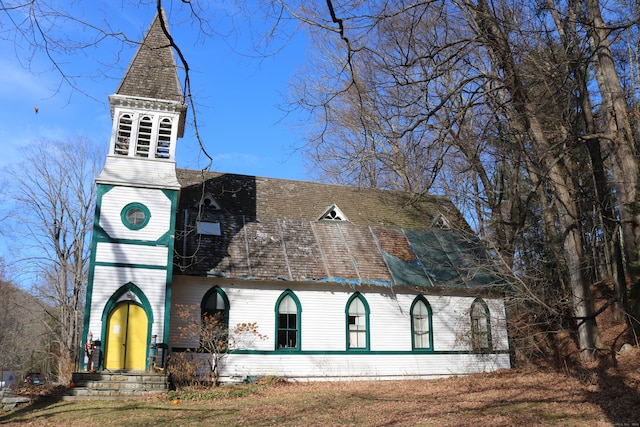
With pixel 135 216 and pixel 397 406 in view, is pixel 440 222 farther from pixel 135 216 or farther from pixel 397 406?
pixel 135 216

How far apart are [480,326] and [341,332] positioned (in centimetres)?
611

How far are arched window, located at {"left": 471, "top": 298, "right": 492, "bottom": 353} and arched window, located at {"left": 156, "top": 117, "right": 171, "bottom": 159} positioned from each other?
13.6m

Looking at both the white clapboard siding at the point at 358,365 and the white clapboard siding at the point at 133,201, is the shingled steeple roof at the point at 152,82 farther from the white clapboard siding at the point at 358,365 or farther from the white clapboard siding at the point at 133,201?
the white clapboard siding at the point at 358,365

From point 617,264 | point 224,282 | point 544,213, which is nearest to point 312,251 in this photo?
point 224,282

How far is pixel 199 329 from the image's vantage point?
18.2 m

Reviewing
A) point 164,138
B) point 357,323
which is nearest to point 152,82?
point 164,138

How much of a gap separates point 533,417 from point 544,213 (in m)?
11.9

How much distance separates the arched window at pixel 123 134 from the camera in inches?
749

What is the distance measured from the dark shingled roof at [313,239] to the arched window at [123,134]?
3.17 m

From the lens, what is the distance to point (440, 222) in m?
25.2

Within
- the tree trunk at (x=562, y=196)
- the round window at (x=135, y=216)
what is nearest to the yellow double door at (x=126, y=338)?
the round window at (x=135, y=216)

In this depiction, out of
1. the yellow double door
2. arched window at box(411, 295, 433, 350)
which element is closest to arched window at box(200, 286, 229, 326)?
the yellow double door

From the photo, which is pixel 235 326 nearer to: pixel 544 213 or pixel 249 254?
pixel 249 254

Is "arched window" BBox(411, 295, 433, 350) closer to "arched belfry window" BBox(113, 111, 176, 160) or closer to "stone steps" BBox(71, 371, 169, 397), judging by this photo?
"stone steps" BBox(71, 371, 169, 397)
